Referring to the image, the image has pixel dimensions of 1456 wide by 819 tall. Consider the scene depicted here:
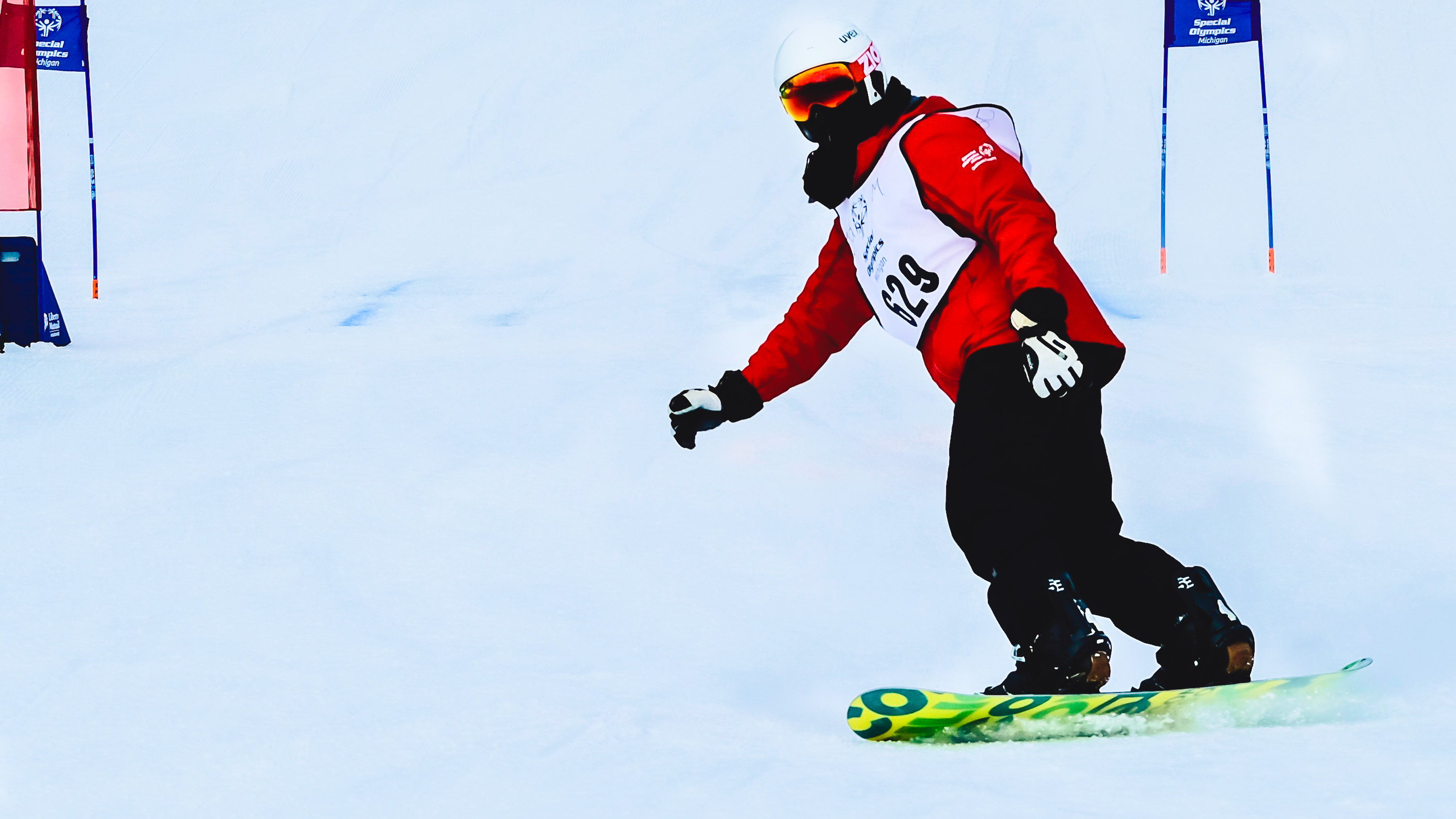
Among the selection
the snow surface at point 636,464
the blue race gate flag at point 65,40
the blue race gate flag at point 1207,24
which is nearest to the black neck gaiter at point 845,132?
the snow surface at point 636,464

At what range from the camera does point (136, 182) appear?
10859 mm

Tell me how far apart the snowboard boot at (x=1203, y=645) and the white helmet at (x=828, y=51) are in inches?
39.0

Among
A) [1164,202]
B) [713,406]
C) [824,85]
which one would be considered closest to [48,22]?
[1164,202]

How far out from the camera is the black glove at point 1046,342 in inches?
82.3

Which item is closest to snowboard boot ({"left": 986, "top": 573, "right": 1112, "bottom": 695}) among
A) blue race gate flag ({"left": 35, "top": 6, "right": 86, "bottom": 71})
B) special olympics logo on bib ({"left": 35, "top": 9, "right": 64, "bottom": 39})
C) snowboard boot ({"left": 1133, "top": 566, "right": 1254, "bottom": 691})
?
snowboard boot ({"left": 1133, "top": 566, "right": 1254, "bottom": 691})

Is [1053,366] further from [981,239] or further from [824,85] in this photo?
[824,85]

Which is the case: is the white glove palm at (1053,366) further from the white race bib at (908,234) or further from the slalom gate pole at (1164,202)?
the slalom gate pole at (1164,202)

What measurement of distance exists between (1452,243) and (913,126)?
7.63 meters

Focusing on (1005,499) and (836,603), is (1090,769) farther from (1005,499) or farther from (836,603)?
(836,603)

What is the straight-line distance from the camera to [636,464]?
165 inches

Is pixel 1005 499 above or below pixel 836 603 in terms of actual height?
above

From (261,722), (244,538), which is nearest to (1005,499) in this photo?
(261,722)

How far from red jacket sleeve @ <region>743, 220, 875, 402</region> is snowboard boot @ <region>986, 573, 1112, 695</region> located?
2.49 ft

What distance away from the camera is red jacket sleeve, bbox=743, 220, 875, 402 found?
2.71 meters
